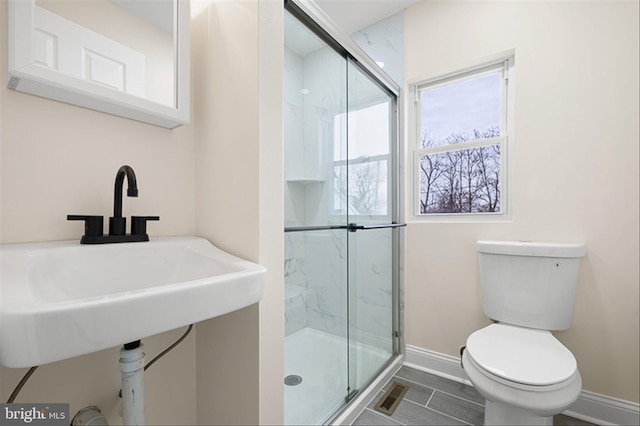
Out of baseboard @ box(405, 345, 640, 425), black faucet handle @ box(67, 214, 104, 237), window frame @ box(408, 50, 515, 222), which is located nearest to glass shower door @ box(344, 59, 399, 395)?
window frame @ box(408, 50, 515, 222)

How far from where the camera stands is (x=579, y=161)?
140 centimetres

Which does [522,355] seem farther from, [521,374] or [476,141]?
[476,141]

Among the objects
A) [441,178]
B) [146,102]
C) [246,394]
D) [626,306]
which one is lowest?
[246,394]

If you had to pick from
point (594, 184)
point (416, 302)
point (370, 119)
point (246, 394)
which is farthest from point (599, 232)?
point (246, 394)

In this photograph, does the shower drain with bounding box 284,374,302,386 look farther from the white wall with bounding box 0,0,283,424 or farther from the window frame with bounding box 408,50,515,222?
the window frame with bounding box 408,50,515,222

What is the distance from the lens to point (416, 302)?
1.89 meters

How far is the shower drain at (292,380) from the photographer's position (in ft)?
3.77

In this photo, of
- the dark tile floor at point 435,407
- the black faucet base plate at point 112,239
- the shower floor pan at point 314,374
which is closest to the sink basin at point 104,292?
the black faucet base plate at point 112,239

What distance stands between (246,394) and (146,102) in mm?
962

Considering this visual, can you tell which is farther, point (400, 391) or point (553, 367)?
point (400, 391)

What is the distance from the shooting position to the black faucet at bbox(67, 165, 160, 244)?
30.9 inches

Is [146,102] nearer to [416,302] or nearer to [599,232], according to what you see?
[416,302]

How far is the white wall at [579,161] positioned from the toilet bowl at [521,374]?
369mm

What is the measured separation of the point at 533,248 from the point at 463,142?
752 millimetres
